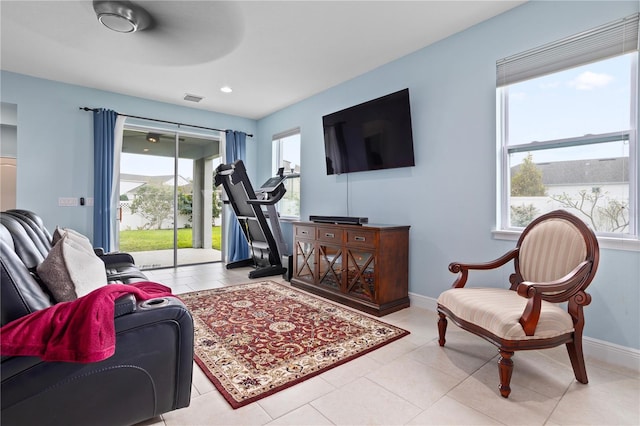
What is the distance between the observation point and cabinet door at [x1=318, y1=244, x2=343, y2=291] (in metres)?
3.53

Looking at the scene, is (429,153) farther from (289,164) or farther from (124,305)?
(124,305)

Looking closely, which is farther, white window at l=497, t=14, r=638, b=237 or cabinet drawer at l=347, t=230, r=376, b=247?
cabinet drawer at l=347, t=230, r=376, b=247

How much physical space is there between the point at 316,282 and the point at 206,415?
2.29 meters

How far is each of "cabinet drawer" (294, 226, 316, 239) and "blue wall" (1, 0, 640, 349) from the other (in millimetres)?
613

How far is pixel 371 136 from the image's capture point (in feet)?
12.2

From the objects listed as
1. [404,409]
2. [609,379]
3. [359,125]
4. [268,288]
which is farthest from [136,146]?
[609,379]

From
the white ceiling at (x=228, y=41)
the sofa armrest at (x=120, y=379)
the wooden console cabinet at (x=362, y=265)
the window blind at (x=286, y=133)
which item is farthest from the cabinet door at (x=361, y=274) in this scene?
the window blind at (x=286, y=133)

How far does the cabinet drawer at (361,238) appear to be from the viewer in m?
3.12

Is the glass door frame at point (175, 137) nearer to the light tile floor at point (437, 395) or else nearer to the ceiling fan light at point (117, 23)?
the ceiling fan light at point (117, 23)

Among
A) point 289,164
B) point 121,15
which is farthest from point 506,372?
point 289,164

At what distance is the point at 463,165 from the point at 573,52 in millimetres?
1121

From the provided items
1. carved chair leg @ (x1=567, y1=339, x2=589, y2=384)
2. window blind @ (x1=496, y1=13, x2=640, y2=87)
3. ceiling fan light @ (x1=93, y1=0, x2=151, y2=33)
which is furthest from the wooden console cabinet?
ceiling fan light @ (x1=93, y1=0, x2=151, y2=33)

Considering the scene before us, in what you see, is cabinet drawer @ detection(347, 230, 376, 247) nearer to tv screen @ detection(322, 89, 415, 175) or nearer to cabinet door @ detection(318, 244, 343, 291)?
cabinet door @ detection(318, 244, 343, 291)

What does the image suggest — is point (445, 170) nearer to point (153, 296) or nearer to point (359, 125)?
point (359, 125)
